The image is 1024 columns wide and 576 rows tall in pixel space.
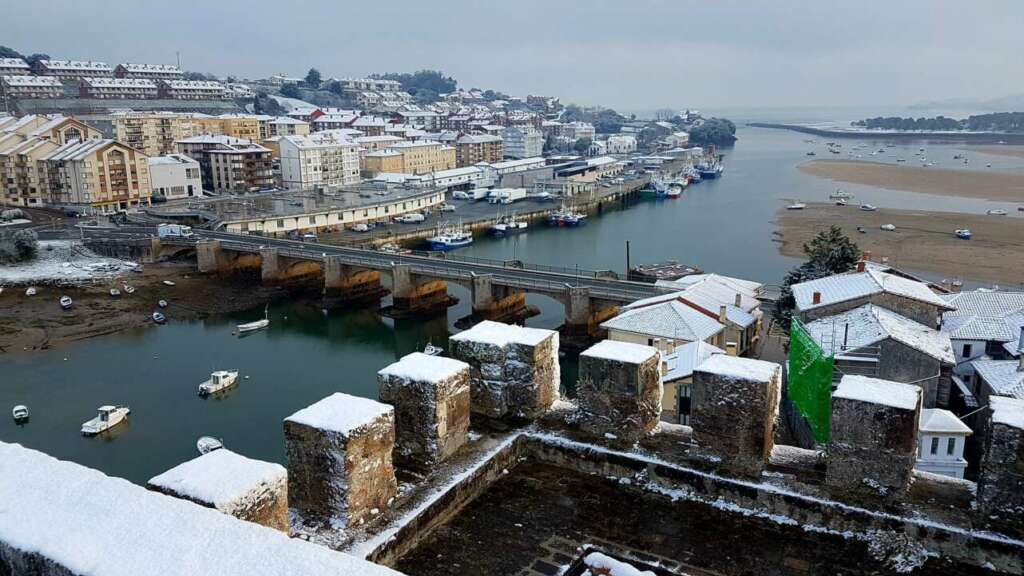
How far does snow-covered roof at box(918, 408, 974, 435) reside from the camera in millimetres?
17906

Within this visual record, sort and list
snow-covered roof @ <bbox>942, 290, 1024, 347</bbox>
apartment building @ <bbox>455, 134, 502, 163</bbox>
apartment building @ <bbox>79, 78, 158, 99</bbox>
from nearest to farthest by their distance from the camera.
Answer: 1. snow-covered roof @ <bbox>942, 290, 1024, 347</bbox>
2. apartment building @ <bbox>79, 78, 158, 99</bbox>
3. apartment building @ <bbox>455, 134, 502, 163</bbox>

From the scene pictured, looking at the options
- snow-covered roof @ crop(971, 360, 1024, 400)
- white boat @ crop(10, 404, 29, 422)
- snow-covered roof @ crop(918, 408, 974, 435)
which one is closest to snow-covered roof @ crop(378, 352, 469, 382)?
snow-covered roof @ crop(918, 408, 974, 435)

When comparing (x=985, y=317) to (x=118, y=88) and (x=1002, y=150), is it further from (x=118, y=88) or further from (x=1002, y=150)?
(x=1002, y=150)

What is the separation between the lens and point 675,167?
120500mm

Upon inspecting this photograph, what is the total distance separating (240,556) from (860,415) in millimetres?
5426

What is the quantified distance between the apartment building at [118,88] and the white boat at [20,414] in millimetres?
89580

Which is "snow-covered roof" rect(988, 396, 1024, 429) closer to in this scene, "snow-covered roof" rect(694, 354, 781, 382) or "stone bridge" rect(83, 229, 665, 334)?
"snow-covered roof" rect(694, 354, 781, 382)

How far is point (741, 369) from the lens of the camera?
750 cm

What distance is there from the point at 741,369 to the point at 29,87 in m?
116

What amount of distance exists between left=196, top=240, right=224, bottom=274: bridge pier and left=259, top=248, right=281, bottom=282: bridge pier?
4.01m

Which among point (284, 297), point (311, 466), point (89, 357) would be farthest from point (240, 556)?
point (284, 297)

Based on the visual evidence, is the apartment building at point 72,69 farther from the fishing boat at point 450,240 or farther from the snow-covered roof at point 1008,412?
the snow-covered roof at point 1008,412

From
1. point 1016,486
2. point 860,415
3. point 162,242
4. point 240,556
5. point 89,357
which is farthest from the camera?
point 162,242

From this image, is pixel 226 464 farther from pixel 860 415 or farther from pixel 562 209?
pixel 562 209
